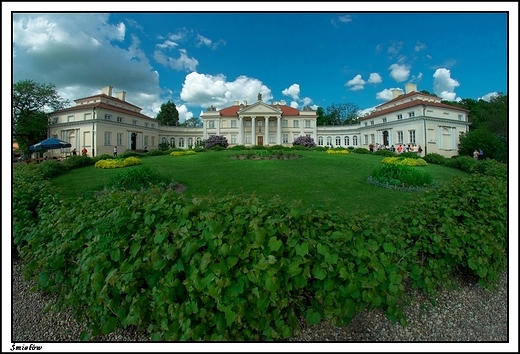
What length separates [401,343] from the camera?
1951 millimetres

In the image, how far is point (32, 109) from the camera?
2494cm

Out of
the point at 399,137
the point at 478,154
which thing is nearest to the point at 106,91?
the point at 478,154

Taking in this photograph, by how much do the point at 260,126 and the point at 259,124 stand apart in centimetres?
46

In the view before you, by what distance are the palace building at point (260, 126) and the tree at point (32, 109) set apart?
1824 millimetres

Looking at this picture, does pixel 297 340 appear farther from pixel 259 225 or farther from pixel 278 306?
pixel 259 225

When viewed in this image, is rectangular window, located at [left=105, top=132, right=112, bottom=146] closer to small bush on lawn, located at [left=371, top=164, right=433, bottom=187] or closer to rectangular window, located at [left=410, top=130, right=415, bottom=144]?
small bush on lawn, located at [left=371, top=164, right=433, bottom=187]

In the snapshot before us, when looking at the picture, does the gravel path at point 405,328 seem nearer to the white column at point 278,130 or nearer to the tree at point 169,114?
the white column at point 278,130

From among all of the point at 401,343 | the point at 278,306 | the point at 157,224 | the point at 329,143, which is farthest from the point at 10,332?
the point at 329,143

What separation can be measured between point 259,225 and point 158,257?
0.76m

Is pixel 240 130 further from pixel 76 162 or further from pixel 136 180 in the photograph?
pixel 136 180

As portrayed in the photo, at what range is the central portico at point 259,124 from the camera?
45156 mm

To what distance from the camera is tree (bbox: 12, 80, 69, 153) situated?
19.0 m

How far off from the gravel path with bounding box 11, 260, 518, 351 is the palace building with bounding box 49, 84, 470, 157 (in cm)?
1928

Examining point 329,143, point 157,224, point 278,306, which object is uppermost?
point 329,143
